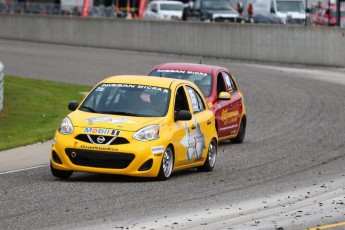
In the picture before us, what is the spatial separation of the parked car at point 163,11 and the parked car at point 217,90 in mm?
41396

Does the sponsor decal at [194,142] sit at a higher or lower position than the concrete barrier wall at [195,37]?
higher

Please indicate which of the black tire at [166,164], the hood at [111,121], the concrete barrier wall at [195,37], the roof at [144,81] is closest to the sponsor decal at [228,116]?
the roof at [144,81]

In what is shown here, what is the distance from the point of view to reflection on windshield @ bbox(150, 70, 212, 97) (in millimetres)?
20844

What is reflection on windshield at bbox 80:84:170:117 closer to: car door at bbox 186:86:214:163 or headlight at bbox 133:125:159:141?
headlight at bbox 133:125:159:141

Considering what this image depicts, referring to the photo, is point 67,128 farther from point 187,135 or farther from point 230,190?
point 230,190

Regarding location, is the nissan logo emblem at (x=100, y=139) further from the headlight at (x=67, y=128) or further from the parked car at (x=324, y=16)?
the parked car at (x=324, y=16)

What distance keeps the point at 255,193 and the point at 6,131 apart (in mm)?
8272

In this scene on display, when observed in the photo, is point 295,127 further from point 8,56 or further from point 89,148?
point 8,56

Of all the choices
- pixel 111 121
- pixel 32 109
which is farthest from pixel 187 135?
pixel 32 109

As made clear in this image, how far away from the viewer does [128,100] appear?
15852mm

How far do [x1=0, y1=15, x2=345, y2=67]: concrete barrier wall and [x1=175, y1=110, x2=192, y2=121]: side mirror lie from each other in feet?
84.0

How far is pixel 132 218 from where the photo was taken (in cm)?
1197

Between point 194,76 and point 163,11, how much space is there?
42.7 metres

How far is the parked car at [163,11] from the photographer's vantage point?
63062mm
